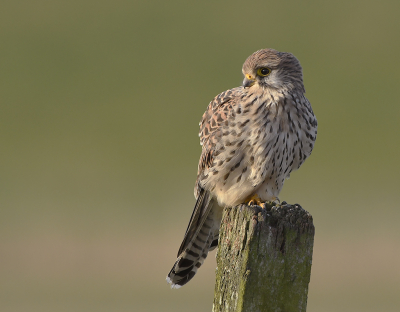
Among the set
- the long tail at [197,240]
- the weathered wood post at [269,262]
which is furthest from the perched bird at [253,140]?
the weathered wood post at [269,262]

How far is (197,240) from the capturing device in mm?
5406

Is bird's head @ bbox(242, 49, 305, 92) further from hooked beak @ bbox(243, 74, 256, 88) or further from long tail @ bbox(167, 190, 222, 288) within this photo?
long tail @ bbox(167, 190, 222, 288)

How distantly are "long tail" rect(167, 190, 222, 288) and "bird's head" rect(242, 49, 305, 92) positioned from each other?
0.97 metres

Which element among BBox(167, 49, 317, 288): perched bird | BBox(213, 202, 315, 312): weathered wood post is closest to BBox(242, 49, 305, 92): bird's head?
BBox(167, 49, 317, 288): perched bird

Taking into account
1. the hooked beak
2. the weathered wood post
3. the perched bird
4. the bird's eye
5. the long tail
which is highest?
the bird's eye

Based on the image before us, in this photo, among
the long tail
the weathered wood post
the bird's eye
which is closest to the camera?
the weathered wood post

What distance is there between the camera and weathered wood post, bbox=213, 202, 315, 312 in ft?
11.5

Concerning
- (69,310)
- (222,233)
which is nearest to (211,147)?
(222,233)

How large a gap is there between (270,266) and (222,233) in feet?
1.28

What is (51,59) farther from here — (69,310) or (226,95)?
(226,95)

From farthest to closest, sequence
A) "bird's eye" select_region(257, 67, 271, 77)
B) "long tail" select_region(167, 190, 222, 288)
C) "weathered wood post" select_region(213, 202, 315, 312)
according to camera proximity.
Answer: "bird's eye" select_region(257, 67, 271, 77) < "long tail" select_region(167, 190, 222, 288) < "weathered wood post" select_region(213, 202, 315, 312)

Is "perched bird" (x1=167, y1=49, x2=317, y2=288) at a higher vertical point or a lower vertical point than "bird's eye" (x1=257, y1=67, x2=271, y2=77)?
lower

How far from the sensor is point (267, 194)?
546cm

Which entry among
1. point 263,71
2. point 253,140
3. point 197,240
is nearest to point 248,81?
point 263,71
